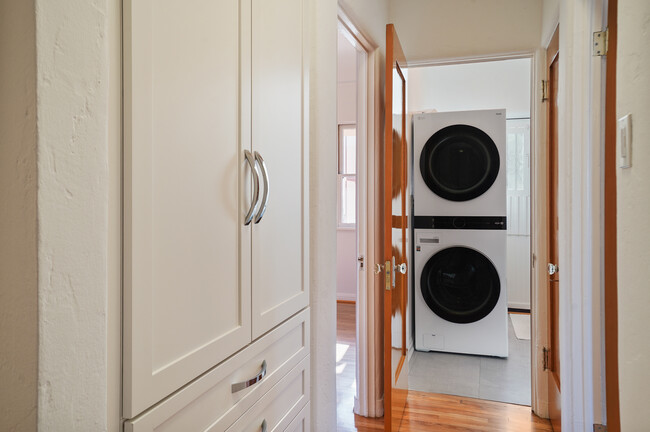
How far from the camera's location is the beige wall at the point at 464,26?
2664 millimetres

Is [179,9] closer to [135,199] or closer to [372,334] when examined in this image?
[135,199]

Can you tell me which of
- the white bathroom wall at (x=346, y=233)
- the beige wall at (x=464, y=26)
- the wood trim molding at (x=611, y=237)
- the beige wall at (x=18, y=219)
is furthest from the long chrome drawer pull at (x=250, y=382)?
the white bathroom wall at (x=346, y=233)

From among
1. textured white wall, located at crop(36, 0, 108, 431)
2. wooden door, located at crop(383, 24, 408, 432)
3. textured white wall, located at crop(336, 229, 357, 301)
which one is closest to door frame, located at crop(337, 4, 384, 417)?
wooden door, located at crop(383, 24, 408, 432)

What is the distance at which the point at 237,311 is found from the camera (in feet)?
3.37

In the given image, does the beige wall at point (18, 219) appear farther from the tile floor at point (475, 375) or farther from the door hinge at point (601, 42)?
the tile floor at point (475, 375)

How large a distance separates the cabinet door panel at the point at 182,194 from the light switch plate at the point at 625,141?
2.86 ft

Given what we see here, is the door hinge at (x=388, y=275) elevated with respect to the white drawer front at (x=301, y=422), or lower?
elevated

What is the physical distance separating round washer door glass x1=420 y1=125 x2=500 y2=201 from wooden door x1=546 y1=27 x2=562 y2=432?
41.3 inches

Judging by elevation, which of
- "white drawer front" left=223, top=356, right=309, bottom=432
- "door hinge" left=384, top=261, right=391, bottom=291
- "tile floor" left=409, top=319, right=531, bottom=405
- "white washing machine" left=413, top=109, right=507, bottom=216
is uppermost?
"white washing machine" left=413, top=109, right=507, bottom=216

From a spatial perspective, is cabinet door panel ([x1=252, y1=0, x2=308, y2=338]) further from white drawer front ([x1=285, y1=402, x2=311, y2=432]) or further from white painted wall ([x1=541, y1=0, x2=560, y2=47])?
white painted wall ([x1=541, y1=0, x2=560, y2=47])

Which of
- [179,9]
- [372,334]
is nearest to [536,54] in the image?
[372,334]

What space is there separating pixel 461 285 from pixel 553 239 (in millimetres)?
1275

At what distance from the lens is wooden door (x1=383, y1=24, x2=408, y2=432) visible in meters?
2.22

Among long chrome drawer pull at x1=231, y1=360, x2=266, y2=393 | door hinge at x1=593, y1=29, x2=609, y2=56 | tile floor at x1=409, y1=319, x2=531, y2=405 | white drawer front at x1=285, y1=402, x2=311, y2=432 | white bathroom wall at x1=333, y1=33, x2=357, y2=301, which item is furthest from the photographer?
white bathroom wall at x1=333, y1=33, x2=357, y2=301
